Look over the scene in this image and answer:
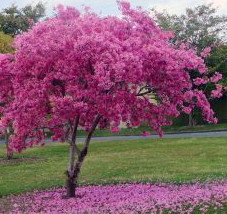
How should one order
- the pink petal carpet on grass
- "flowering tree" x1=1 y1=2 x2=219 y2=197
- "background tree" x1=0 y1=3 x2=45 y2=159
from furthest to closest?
"background tree" x1=0 y1=3 x2=45 y2=159
"flowering tree" x1=1 y1=2 x2=219 y2=197
the pink petal carpet on grass

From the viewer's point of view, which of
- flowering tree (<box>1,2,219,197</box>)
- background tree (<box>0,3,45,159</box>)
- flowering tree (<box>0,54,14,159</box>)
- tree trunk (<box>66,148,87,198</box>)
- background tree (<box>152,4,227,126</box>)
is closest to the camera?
flowering tree (<box>1,2,219,197</box>)

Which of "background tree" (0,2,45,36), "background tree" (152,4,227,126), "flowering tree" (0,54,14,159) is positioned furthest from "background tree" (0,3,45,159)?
"flowering tree" (0,54,14,159)

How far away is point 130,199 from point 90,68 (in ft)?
12.8

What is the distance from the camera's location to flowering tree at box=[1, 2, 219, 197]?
47.2 ft

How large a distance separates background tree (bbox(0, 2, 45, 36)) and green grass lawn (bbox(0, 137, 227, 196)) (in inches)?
1284

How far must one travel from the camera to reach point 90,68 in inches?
598

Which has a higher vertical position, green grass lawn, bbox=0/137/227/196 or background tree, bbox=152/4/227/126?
background tree, bbox=152/4/227/126

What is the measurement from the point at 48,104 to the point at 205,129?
34.4 metres

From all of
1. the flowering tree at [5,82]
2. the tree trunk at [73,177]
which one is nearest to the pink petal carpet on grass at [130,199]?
the tree trunk at [73,177]

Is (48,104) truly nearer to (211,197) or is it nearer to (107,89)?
(107,89)

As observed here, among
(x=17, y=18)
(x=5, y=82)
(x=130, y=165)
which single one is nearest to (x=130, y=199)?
(x=5, y=82)

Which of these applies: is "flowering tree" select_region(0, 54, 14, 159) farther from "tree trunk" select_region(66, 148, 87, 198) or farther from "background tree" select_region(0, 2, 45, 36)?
"background tree" select_region(0, 2, 45, 36)

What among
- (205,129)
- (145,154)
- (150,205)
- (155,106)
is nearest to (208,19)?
(205,129)

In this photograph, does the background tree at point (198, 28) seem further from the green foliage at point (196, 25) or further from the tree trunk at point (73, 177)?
the tree trunk at point (73, 177)
